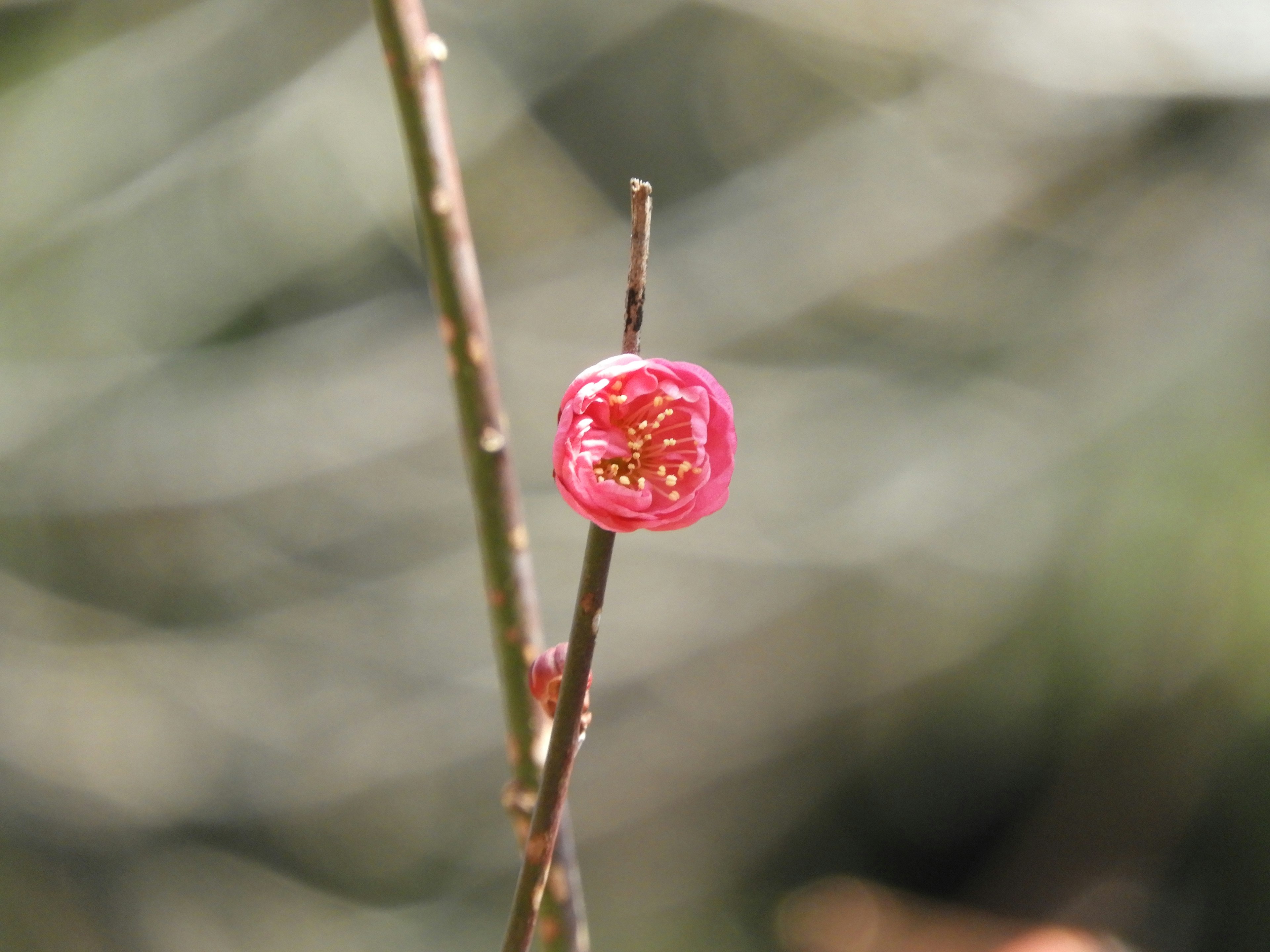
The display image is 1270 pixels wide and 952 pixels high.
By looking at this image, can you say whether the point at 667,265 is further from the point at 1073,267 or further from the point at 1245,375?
the point at 1245,375

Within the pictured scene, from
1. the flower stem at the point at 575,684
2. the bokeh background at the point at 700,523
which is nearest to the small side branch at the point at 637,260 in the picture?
the flower stem at the point at 575,684

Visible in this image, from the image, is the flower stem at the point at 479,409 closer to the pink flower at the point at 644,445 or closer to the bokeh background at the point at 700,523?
the pink flower at the point at 644,445

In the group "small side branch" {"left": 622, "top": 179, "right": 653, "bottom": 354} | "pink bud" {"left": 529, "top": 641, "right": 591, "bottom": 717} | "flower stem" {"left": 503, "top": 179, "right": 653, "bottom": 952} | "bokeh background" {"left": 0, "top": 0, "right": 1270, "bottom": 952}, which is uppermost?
"small side branch" {"left": 622, "top": 179, "right": 653, "bottom": 354}

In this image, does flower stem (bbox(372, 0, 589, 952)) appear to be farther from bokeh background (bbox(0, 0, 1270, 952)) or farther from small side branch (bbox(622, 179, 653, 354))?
bokeh background (bbox(0, 0, 1270, 952))

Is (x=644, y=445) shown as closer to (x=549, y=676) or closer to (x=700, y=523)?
(x=549, y=676)

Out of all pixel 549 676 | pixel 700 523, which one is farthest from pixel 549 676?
pixel 700 523

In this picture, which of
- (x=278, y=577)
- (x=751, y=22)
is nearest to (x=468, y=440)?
(x=278, y=577)

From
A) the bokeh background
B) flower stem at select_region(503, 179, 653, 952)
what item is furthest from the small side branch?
the bokeh background
